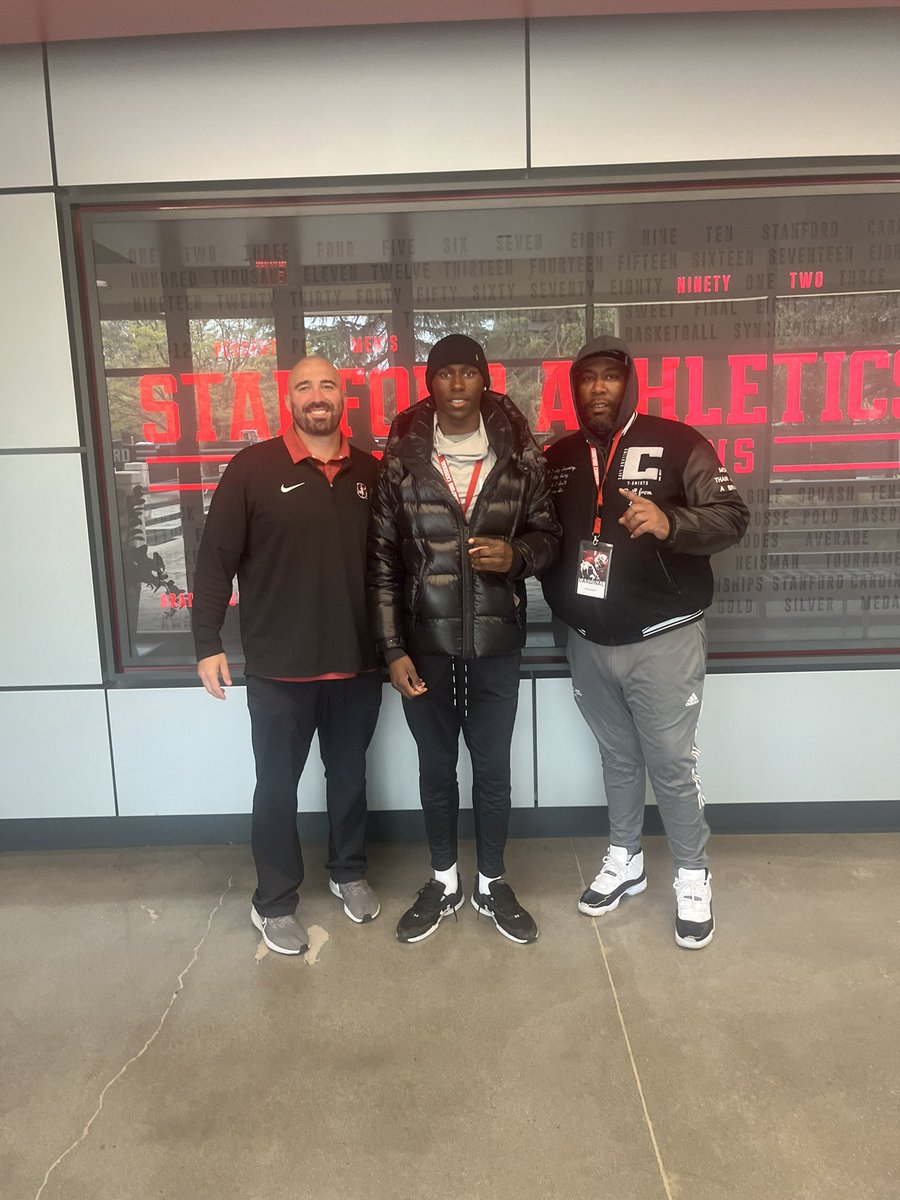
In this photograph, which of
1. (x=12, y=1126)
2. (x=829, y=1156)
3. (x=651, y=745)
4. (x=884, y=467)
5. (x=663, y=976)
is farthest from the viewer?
(x=884, y=467)

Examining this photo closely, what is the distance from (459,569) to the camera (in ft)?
7.47

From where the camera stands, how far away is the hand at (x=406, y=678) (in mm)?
2320

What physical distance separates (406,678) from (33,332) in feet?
6.44

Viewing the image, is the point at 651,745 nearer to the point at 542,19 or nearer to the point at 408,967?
the point at 408,967

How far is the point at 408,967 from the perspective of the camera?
232 centimetres

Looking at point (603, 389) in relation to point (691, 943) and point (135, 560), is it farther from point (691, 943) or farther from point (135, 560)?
point (135, 560)

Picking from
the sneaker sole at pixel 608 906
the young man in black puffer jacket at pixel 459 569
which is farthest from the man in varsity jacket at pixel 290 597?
the sneaker sole at pixel 608 906

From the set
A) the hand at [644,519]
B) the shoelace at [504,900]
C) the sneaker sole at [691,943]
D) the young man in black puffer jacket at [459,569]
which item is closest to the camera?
the hand at [644,519]

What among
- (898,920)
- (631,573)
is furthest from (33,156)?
(898,920)

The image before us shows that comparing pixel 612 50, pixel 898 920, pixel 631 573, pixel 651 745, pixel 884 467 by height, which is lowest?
pixel 898 920

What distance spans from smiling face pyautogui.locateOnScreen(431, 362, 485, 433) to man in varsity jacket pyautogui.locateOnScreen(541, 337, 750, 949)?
14.1 inches

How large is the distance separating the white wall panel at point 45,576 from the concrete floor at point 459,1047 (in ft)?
2.80

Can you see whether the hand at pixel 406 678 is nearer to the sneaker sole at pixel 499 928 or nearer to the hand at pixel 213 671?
the hand at pixel 213 671

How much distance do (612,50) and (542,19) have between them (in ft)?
0.88
